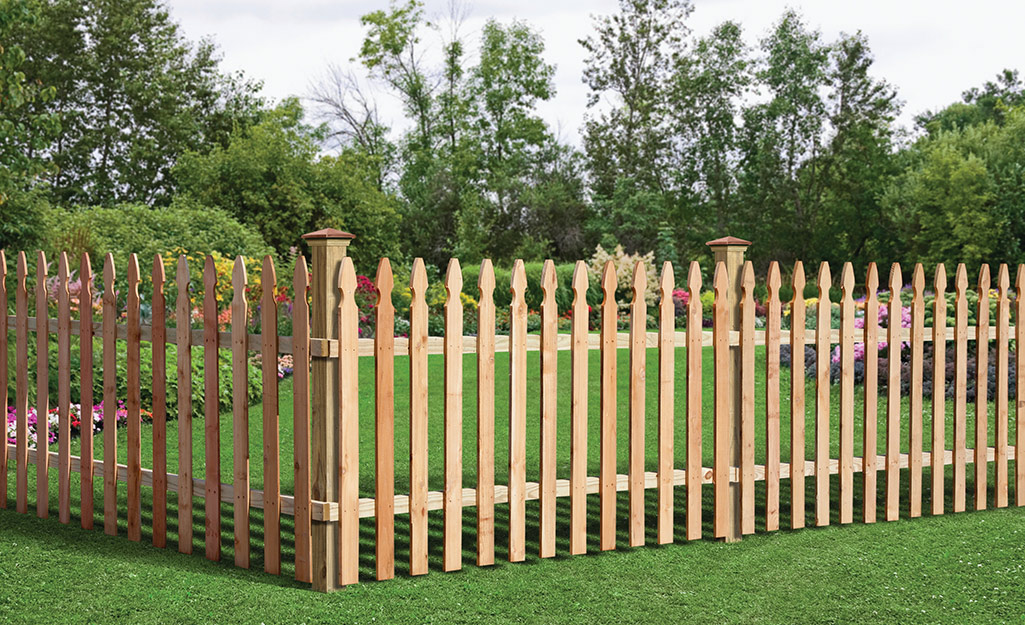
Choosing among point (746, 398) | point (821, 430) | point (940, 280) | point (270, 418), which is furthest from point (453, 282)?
point (940, 280)

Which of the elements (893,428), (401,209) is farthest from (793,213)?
(893,428)

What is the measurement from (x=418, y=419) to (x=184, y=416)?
124 cm

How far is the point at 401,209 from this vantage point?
28.7 metres

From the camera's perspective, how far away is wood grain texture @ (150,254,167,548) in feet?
15.0

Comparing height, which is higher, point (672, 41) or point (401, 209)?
point (672, 41)

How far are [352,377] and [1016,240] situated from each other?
26.6 meters

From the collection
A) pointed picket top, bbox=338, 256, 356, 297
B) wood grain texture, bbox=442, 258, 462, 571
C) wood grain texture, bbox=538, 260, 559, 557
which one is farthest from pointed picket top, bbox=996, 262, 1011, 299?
pointed picket top, bbox=338, 256, 356, 297

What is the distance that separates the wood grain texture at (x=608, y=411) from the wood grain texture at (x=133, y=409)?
232cm

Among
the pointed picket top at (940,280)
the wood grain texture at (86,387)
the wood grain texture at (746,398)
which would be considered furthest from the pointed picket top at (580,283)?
the wood grain texture at (86,387)

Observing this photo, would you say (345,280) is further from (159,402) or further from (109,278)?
(109,278)

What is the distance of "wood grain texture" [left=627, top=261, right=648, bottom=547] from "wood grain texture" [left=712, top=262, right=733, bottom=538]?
415 mm

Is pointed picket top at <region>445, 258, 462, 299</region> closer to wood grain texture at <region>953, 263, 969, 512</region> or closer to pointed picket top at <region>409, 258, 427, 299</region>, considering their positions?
pointed picket top at <region>409, 258, 427, 299</region>

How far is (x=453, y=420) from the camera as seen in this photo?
→ 14.0 ft

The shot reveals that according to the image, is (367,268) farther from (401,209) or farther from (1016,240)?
(1016,240)
